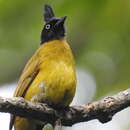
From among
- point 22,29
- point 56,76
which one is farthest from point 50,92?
point 22,29

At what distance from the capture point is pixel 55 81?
677 centimetres

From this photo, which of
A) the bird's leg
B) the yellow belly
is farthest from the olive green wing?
the bird's leg

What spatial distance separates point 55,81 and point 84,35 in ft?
5.65

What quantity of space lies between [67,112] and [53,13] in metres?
1.83

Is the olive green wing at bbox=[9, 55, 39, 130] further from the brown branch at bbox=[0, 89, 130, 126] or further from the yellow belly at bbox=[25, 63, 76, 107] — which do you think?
the brown branch at bbox=[0, 89, 130, 126]

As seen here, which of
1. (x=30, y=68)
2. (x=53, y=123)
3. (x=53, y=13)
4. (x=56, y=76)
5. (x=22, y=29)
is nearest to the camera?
(x=53, y=123)

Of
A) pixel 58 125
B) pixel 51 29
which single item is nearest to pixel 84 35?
pixel 51 29

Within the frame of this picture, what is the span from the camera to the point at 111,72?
8.70 metres

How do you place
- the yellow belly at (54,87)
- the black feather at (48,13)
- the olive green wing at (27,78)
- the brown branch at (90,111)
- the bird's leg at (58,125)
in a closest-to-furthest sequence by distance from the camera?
1. the bird's leg at (58,125)
2. the brown branch at (90,111)
3. the yellow belly at (54,87)
4. the olive green wing at (27,78)
5. the black feather at (48,13)

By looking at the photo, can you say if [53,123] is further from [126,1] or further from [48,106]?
[126,1]

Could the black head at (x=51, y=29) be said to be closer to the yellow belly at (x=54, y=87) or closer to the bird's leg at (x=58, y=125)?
the yellow belly at (x=54, y=87)

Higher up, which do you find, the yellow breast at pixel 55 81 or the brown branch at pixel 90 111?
the yellow breast at pixel 55 81

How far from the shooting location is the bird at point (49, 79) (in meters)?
6.71

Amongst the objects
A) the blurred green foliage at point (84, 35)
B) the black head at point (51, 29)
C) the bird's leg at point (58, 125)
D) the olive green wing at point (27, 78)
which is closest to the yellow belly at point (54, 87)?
the olive green wing at point (27, 78)
